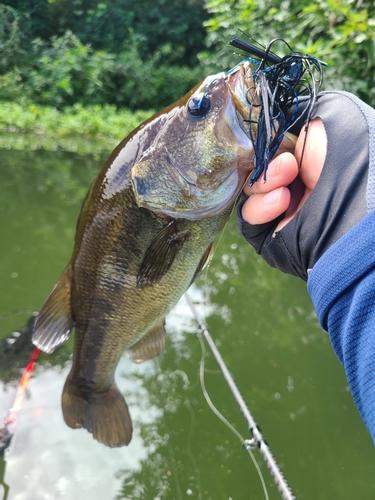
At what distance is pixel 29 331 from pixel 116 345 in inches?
61.5

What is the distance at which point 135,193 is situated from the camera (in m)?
1.23

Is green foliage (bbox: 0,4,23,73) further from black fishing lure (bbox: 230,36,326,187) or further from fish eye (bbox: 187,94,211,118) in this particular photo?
black fishing lure (bbox: 230,36,326,187)

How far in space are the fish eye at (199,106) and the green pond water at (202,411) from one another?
6.92 feet

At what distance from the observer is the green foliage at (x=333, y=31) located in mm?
2704

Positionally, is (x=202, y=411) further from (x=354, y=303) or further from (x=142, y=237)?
(x=354, y=303)

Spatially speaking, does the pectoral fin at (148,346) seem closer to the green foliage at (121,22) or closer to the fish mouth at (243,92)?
the fish mouth at (243,92)

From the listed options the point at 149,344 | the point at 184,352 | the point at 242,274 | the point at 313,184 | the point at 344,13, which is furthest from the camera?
the point at 242,274

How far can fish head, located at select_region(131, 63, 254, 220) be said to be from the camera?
41.0 inches

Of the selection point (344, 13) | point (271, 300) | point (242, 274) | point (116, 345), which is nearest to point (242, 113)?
point (116, 345)

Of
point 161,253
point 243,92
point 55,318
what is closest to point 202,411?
point 55,318

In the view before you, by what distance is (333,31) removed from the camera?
296cm

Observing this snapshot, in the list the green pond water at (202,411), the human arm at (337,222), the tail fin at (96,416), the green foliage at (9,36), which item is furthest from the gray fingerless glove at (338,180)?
the green foliage at (9,36)

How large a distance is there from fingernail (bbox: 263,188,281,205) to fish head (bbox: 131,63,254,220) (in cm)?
9

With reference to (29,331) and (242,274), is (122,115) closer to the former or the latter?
(242,274)
